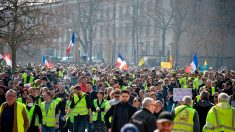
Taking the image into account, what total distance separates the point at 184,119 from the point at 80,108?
15.9 feet

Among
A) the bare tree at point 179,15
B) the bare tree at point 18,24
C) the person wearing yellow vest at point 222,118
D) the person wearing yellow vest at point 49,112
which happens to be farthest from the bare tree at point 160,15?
the person wearing yellow vest at point 222,118

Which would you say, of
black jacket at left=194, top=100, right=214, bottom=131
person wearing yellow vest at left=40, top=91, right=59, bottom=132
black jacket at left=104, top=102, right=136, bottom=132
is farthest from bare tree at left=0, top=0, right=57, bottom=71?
black jacket at left=104, top=102, right=136, bottom=132

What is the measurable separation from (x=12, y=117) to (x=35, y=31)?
18.3 meters

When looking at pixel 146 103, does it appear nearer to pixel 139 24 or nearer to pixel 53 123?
pixel 53 123

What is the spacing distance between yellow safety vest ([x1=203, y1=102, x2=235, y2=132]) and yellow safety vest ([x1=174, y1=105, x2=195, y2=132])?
481 millimetres

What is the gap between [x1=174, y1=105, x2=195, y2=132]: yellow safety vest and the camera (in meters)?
9.96

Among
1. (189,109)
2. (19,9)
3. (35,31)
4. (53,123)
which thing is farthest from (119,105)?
(35,31)

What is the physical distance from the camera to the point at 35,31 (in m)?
28.4

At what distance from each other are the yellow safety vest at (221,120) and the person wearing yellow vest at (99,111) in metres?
4.73

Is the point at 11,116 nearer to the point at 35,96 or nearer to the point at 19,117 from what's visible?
the point at 19,117

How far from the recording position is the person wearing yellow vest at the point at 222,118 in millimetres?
10148

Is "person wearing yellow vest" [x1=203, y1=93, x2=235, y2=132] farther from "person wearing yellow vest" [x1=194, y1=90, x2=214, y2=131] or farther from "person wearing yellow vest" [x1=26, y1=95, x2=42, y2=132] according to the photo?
"person wearing yellow vest" [x1=26, y1=95, x2=42, y2=132]

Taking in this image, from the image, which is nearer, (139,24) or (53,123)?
(53,123)

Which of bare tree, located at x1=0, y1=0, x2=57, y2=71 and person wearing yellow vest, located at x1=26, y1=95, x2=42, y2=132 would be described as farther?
bare tree, located at x1=0, y1=0, x2=57, y2=71
